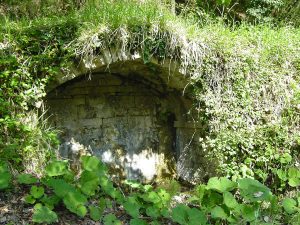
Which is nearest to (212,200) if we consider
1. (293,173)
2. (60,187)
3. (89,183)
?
(293,173)

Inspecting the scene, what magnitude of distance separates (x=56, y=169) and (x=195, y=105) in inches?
82.3

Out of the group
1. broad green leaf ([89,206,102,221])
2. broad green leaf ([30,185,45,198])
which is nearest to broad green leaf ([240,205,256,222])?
broad green leaf ([89,206,102,221])

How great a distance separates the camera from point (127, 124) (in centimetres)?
530

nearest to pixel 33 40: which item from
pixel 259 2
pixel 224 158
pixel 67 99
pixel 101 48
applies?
pixel 101 48

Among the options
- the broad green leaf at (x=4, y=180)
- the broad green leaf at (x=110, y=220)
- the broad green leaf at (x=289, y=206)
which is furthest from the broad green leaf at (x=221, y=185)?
the broad green leaf at (x=4, y=180)

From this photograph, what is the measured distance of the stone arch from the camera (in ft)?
15.9

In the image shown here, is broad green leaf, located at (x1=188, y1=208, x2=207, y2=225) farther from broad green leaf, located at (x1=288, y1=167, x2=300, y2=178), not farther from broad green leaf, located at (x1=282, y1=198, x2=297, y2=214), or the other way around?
broad green leaf, located at (x1=288, y1=167, x2=300, y2=178)

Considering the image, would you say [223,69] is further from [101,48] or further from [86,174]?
[86,174]

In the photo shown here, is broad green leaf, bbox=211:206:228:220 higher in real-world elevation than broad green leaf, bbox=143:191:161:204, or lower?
lower

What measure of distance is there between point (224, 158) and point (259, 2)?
3618mm

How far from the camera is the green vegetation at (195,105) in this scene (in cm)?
344

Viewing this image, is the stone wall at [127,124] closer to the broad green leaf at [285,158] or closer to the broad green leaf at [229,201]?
the broad green leaf at [285,158]

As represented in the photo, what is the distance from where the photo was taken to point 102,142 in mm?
5141

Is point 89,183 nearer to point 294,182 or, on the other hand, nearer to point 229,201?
point 229,201
